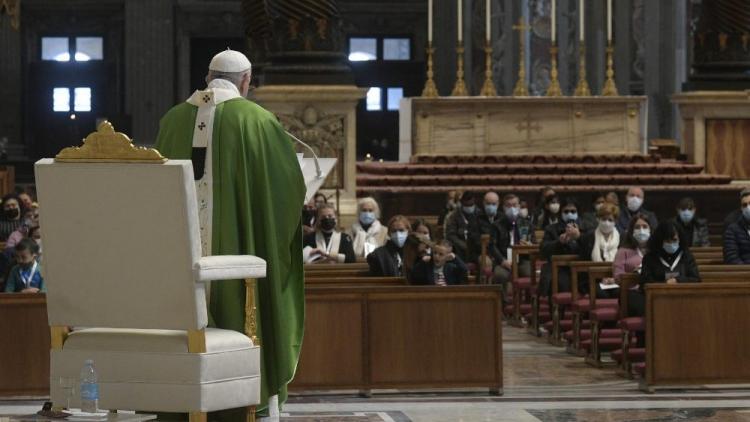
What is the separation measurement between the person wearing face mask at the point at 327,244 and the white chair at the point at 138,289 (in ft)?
20.9

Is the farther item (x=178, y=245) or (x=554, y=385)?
(x=554, y=385)

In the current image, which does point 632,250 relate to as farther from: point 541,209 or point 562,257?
point 541,209

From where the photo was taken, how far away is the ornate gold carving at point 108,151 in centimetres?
735

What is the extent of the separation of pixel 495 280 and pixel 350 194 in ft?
7.56

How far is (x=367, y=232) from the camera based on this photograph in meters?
15.0

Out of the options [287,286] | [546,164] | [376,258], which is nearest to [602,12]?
[546,164]

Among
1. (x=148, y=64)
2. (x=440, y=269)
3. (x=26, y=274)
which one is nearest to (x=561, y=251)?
(x=440, y=269)

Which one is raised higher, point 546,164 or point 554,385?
point 546,164

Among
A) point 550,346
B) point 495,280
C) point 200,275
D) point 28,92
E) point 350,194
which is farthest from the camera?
point 28,92

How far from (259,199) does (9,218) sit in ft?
28.7

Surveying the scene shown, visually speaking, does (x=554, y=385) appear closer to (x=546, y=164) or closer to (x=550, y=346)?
(x=550, y=346)

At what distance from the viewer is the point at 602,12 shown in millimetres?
29891

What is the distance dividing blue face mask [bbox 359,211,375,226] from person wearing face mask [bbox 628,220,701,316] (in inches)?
117

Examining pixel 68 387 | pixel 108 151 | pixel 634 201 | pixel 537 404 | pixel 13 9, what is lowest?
pixel 537 404
